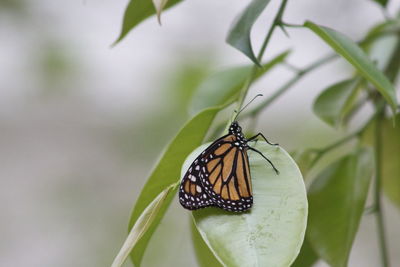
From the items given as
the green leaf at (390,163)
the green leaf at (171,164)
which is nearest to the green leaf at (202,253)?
the green leaf at (171,164)

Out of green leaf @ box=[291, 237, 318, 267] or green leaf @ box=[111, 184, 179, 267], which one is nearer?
green leaf @ box=[111, 184, 179, 267]

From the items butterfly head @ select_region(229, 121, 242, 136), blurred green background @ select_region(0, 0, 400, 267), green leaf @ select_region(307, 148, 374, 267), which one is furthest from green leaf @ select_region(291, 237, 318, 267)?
blurred green background @ select_region(0, 0, 400, 267)

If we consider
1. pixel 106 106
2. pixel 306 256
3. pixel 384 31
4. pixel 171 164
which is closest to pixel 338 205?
pixel 306 256

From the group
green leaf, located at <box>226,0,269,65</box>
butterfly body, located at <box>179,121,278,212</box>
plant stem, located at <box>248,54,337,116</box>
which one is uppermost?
green leaf, located at <box>226,0,269,65</box>

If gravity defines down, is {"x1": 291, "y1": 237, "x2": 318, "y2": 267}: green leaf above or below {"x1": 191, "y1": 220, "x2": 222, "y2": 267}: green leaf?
below

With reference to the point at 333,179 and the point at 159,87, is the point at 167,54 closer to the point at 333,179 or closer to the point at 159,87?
the point at 159,87

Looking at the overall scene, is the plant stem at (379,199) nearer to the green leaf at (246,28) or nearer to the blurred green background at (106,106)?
the green leaf at (246,28)

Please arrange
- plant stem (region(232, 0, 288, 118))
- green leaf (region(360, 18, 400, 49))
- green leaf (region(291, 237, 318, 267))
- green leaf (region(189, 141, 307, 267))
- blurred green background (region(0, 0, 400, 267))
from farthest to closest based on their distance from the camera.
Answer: blurred green background (region(0, 0, 400, 267)) → green leaf (region(360, 18, 400, 49)) → green leaf (region(291, 237, 318, 267)) → plant stem (region(232, 0, 288, 118)) → green leaf (region(189, 141, 307, 267))

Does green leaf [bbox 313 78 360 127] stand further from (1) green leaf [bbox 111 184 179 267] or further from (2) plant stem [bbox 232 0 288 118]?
(1) green leaf [bbox 111 184 179 267]

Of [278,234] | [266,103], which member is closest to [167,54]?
[266,103]
